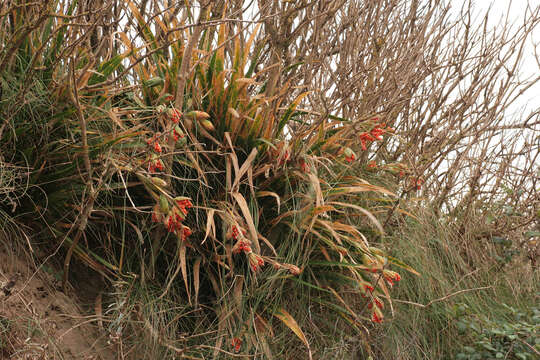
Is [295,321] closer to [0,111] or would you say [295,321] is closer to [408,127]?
[0,111]

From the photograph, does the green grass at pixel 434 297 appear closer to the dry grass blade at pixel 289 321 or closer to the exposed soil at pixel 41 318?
the dry grass blade at pixel 289 321

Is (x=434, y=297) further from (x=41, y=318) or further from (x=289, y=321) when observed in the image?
(x=41, y=318)

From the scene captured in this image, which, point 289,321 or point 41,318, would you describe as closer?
point 41,318

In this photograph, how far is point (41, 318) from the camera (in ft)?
7.41

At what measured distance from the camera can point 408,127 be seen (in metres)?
4.41

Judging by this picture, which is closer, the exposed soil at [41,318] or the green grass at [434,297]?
the exposed soil at [41,318]

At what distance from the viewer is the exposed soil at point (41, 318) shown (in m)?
2.12

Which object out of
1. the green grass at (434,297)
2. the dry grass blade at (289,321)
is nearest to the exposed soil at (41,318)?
the dry grass blade at (289,321)

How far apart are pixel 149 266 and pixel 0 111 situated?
956 millimetres

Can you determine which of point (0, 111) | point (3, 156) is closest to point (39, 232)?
point (3, 156)

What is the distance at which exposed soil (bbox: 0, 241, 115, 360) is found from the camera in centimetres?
212

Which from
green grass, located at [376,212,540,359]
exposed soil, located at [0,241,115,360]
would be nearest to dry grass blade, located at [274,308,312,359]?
green grass, located at [376,212,540,359]

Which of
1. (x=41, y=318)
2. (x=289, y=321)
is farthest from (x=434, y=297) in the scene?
(x=41, y=318)

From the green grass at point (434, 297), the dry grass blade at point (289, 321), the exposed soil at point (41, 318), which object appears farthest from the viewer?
the green grass at point (434, 297)
